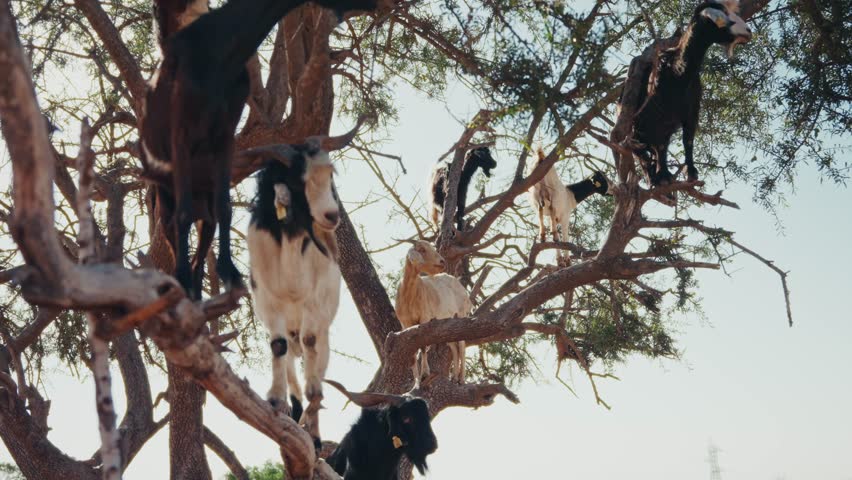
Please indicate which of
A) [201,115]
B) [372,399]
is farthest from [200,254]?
[372,399]

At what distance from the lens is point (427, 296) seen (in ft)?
29.2

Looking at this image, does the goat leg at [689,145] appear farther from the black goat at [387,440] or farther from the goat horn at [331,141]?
the goat horn at [331,141]

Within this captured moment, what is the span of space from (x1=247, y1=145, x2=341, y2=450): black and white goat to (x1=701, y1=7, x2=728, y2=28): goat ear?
9.93 ft

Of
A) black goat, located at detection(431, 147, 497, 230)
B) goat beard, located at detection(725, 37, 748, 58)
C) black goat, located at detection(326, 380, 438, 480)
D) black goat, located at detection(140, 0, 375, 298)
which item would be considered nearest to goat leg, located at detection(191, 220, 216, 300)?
black goat, located at detection(140, 0, 375, 298)

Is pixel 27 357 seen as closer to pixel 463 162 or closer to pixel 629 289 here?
pixel 463 162

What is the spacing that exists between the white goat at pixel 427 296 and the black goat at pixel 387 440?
1.12 metres

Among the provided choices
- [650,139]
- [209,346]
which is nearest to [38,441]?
[209,346]

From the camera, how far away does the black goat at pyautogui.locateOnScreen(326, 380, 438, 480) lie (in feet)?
24.1

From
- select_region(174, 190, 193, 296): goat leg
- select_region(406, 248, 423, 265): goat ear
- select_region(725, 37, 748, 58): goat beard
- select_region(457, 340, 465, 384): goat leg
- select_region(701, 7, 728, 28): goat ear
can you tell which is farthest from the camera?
select_region(457, 340, 465, 384): goat leg

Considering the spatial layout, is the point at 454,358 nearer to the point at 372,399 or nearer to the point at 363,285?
the point at 363,285

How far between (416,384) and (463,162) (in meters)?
2.21

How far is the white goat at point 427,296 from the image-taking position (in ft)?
28.4

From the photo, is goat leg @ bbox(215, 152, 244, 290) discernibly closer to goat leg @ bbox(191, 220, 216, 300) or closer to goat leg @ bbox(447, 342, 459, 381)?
goat leg @ bbox(191, 220, 216, 300)

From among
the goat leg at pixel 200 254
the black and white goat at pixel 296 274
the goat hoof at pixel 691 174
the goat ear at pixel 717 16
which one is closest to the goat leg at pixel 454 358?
the goat hoof at pixel 691 174
